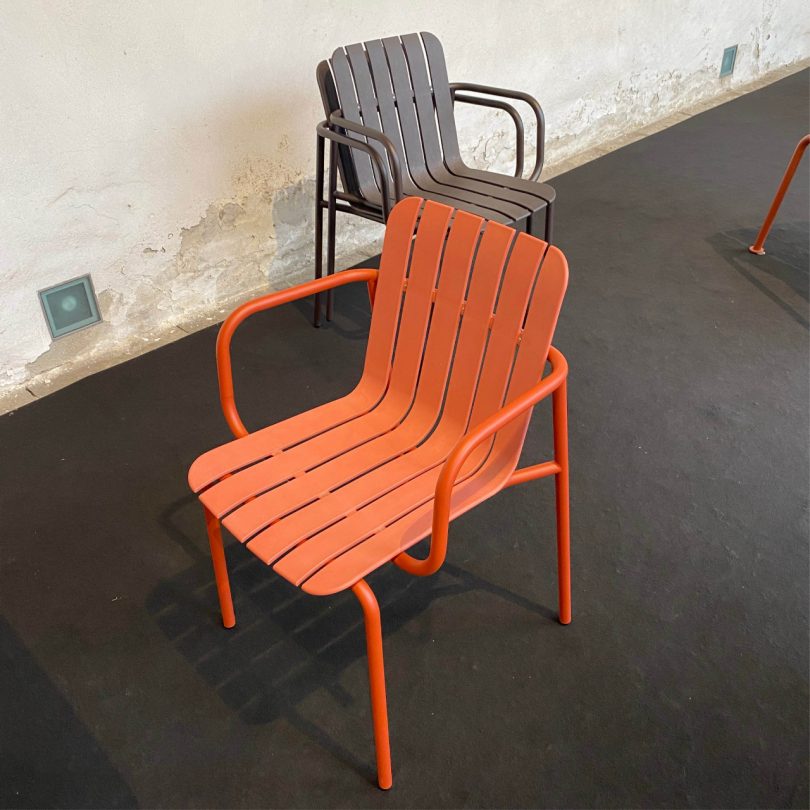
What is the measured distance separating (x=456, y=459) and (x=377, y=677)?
0.41 metres

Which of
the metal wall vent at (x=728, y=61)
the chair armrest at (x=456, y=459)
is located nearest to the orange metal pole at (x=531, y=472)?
the chair armrest at (x=456, y=459)

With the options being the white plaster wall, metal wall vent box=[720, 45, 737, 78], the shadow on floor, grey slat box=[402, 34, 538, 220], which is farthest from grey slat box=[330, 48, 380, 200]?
metal wall vent box=[720, 45, 737, 78]

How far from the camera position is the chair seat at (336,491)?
1330 mm

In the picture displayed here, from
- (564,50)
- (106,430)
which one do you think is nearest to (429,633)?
(106,430)

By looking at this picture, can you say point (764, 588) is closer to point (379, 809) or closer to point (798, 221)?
point (379, 809)

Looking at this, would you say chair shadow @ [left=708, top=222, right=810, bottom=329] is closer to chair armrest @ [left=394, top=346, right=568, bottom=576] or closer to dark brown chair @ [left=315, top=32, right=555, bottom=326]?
dark brown chair @ [left=315, top=32, right=555, bottom=326]

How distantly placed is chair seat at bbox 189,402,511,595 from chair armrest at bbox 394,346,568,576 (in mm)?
59

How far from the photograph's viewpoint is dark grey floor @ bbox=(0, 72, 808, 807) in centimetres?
153

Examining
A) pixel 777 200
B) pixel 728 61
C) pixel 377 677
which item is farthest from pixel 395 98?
pixel 728 61

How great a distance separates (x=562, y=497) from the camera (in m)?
1.64

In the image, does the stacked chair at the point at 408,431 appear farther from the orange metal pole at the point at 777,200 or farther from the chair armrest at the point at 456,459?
the orange metal pole at the point at 777,200

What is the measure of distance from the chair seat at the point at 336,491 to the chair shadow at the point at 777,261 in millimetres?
1934

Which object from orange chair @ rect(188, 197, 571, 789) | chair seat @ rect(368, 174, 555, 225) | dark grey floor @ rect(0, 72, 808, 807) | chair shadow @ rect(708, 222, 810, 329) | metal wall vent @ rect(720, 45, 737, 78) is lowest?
chair shadow @ rect(708, 222, 810, 329)

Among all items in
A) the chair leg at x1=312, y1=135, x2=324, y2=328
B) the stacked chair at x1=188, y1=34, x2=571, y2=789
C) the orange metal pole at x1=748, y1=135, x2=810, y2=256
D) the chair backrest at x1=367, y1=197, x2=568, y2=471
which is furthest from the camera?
the orange metal pole at x1=748, y1=135, x2=810, y2=256
